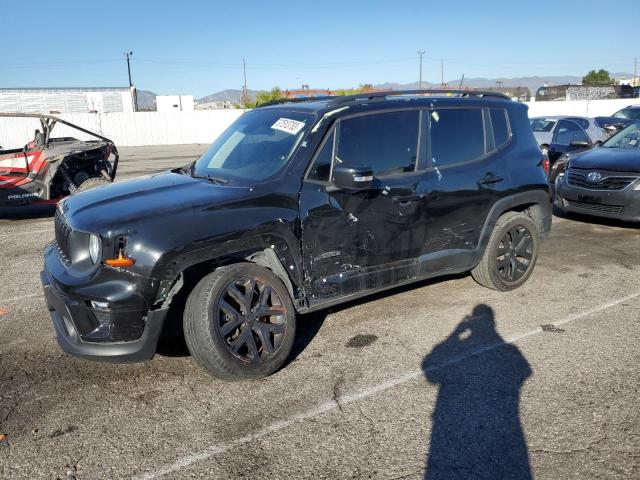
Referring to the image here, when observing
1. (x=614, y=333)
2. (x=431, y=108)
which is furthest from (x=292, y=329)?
(x=614, y=333)

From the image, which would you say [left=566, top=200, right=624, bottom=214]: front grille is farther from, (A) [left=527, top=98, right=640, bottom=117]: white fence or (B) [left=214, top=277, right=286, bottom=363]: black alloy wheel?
(A) [left=527, top=98, right=640, bottom=117]: white fence

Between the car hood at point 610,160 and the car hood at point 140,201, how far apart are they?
631 cm

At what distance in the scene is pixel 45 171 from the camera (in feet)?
31.4

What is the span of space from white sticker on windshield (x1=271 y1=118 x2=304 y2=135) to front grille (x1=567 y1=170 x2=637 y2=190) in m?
5.61

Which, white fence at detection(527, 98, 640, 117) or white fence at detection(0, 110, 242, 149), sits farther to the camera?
white fence at detection(527, 98, 640, 117)

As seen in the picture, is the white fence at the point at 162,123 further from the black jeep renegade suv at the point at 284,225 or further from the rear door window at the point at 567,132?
the black jeep renegade suv at the point at 284,225

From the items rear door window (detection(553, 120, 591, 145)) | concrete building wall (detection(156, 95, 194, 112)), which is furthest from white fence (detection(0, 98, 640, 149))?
concrete building wall (detection(156, 95, 194, 112))

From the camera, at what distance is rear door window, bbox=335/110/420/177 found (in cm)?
405

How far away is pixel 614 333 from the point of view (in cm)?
428

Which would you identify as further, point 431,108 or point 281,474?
point 431,108

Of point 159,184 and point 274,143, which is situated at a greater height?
point 274,143

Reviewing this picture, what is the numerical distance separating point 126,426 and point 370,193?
2.31 m

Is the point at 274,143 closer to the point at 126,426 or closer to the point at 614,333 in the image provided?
the point at 126,426

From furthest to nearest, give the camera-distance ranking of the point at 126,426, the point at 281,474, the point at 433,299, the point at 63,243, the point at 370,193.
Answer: the point at 433,299, the point at 370,193, the point at 63,243, the point at 126,426, the point at 281,474
